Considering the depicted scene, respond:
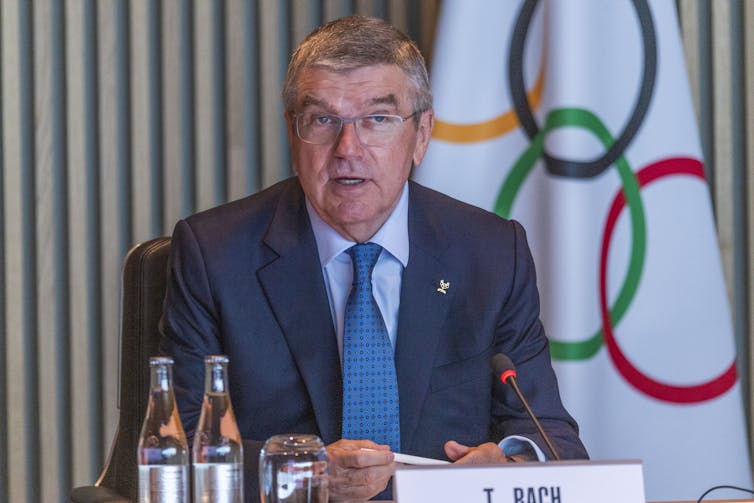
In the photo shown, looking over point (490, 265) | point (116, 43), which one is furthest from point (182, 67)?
point (490, 265)

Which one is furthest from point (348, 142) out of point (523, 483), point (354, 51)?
point (523, 483)

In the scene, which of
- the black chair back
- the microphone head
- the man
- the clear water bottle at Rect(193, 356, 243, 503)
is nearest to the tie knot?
the man

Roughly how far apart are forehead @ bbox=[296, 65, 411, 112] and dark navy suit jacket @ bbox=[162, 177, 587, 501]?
28 centimetres

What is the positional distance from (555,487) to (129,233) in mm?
2261

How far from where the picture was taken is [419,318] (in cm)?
225

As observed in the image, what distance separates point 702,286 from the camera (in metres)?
2.94

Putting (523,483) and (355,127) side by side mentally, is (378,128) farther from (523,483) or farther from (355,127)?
(523,483)

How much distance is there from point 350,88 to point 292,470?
3.18 ft

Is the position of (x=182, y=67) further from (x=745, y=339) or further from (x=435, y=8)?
(x=745, y=339)

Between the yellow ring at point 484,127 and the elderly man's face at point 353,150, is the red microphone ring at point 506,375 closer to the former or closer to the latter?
the elderly man's face at point 353,150

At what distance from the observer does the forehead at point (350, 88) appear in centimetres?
219

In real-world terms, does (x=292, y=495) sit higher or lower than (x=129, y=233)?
lower

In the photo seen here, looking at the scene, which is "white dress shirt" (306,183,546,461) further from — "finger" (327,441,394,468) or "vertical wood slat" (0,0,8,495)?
"vertical wood slat" (0,0,8,495)

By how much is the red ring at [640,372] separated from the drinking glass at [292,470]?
161 cm
